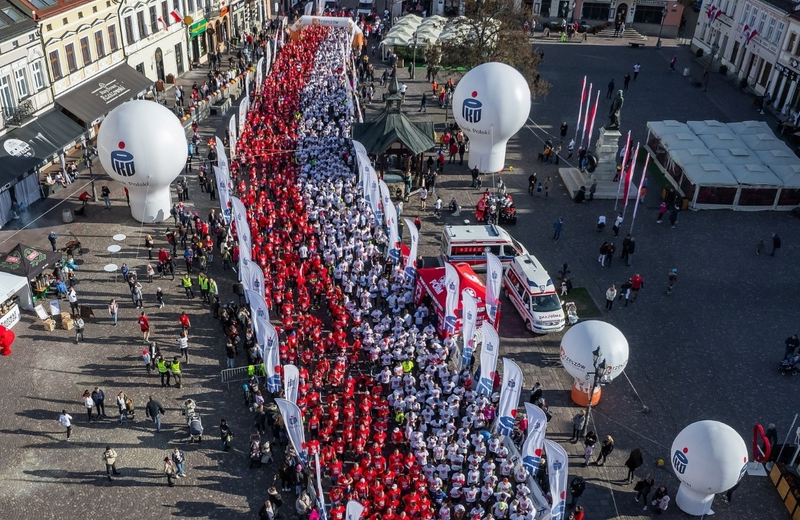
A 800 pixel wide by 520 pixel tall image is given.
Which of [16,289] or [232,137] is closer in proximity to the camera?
[16,289]

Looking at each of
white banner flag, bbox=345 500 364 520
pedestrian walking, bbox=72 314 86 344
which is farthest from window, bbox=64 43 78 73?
white banner flag, bbox=345 500 364 520

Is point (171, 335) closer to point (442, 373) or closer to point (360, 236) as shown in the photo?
point (360, 236)

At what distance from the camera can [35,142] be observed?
116 ft

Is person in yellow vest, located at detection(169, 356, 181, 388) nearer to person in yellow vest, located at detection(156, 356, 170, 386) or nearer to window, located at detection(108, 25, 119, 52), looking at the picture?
person in yellow vest, located at detection(156, 356, 170, 386)

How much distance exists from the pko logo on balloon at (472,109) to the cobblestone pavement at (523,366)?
11.6 feet

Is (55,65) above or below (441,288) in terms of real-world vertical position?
above

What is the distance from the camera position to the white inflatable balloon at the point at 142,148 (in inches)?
1256

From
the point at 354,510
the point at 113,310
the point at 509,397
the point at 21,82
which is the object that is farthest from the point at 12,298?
the point at 509,397

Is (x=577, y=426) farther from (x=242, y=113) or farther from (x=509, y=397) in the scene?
(x=242, y=113)

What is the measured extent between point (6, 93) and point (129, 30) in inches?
516

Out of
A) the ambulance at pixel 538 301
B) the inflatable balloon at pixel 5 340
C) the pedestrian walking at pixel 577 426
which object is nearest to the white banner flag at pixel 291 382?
the pedestrian walking at pixel 577 426

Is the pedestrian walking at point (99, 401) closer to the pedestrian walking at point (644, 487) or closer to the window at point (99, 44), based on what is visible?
the pedestrian walking at point (644, 487)

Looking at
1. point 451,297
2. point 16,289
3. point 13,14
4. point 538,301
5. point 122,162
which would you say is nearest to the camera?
point 451,297

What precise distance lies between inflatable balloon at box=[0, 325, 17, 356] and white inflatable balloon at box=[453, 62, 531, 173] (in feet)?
77.6
